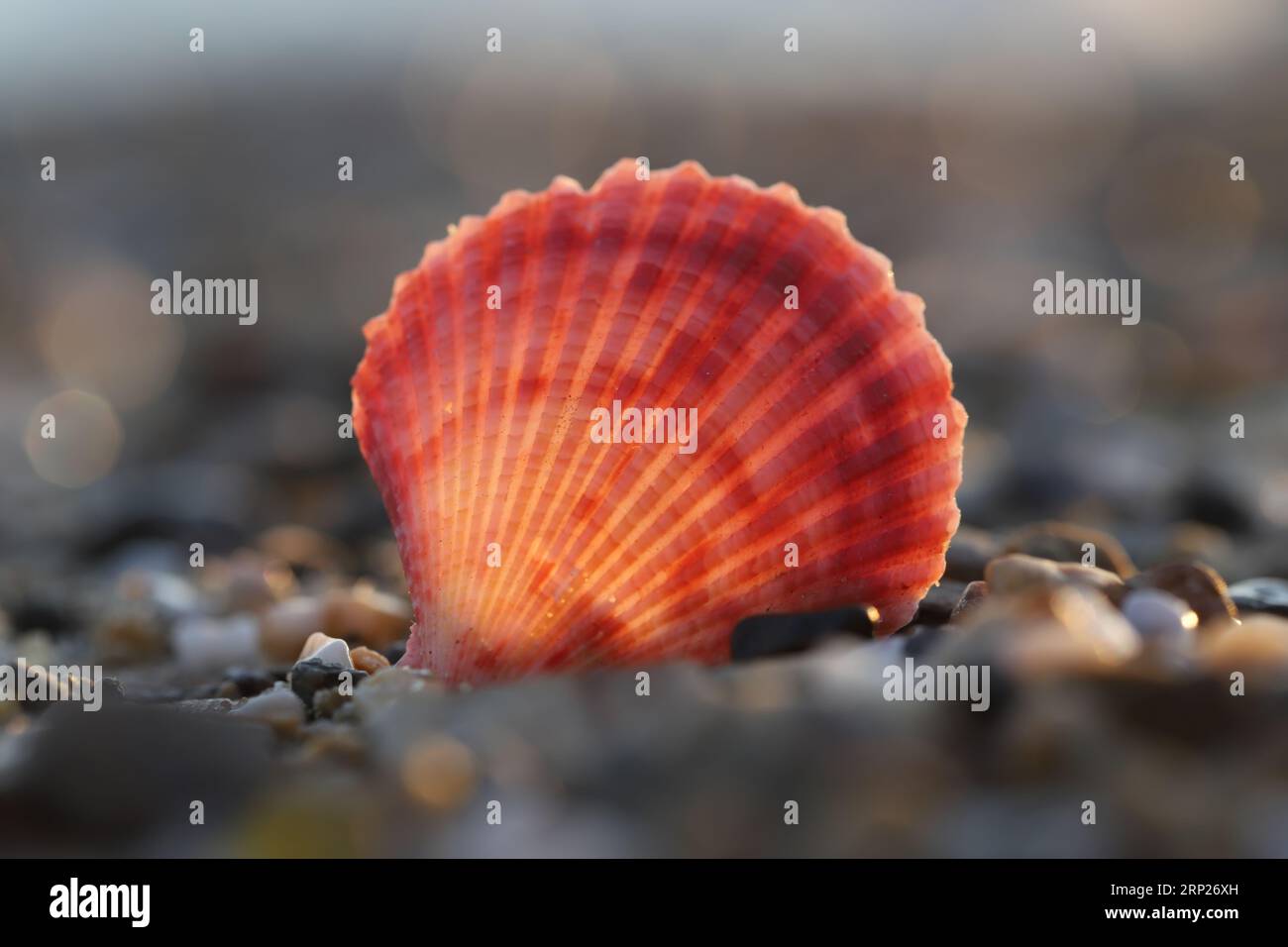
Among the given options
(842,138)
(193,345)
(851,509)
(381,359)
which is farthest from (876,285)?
(842,138)

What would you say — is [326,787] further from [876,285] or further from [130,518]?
[130,518]

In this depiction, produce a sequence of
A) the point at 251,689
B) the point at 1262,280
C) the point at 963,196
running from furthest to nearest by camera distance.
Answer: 1. the point at 963,196
2. the point at 1262,280
3. the point at 251,689

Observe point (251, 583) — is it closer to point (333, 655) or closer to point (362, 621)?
point (362, 621)
